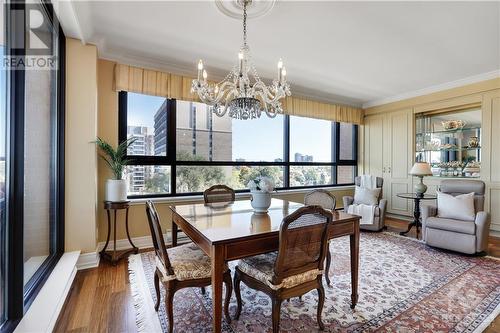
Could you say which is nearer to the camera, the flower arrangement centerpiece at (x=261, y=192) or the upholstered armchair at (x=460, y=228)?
the flower arrangement centerpiece at (x=261, y=192)

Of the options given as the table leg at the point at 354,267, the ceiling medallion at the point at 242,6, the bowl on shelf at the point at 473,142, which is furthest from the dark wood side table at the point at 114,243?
the bowl on shelf at the point at 473,142

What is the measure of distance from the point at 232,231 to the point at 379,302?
4.86ft

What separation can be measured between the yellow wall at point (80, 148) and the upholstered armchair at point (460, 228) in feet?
14.0

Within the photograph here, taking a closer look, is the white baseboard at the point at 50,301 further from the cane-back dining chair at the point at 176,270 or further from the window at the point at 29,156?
the cane-back dining chair at the point at 176,270

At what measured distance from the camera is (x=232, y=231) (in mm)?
1698

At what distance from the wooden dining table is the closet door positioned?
373cm

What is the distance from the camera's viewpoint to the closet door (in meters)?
Result: 5.00

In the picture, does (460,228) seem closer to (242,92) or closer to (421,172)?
(421,172)

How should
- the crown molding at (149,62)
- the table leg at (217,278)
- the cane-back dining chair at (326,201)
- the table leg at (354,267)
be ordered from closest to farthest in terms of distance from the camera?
the table leg at (217,278)
the table leg at (354,267)
the cane-back dining chair at (326,201)
the crown molding at (149,62)

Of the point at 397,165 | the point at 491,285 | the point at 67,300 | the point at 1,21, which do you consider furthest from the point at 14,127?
the point at 397,165

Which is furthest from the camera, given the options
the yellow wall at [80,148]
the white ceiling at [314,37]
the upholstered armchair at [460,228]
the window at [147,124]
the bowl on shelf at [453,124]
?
the bowl on shelf at [453,124]

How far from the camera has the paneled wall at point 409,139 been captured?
13.0 feet

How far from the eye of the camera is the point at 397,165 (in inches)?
204

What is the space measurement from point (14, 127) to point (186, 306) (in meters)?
1.81
